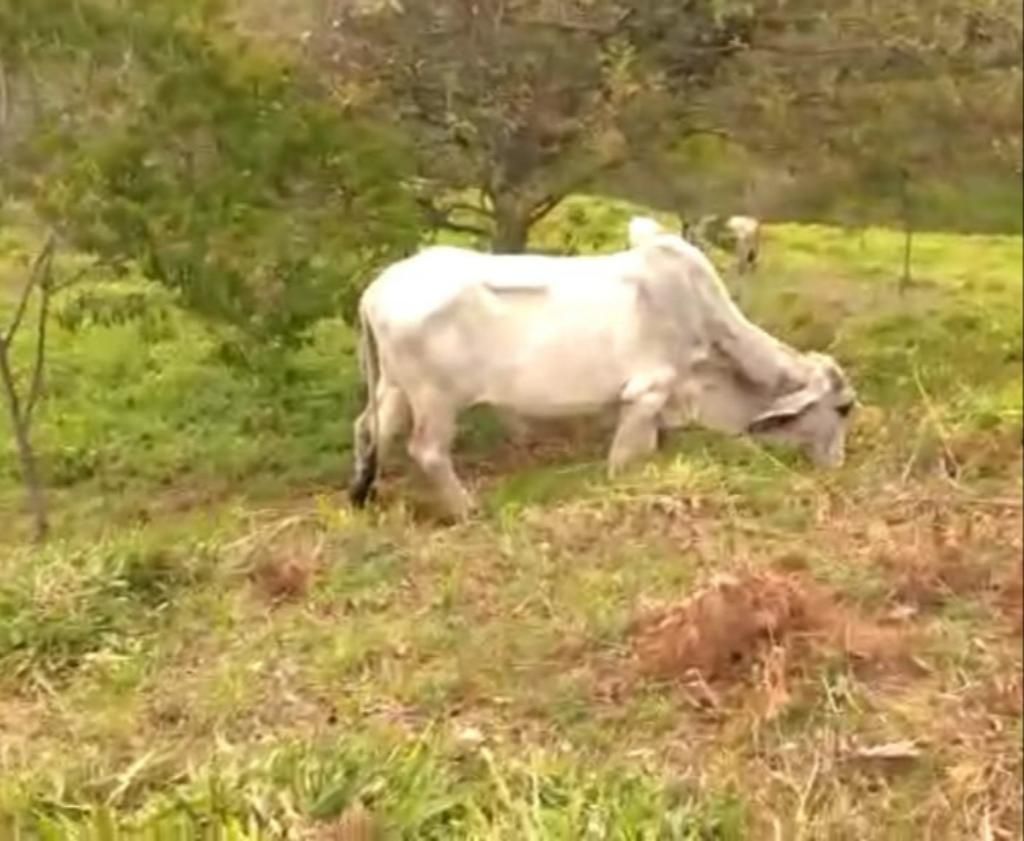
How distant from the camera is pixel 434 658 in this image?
14.9 feet

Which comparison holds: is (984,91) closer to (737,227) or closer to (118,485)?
(737,227)

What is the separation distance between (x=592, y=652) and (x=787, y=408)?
3092 millimetres

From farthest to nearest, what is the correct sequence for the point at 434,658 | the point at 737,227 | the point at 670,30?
the point at 670,30 → the point at 737,227 → the point at 434,658

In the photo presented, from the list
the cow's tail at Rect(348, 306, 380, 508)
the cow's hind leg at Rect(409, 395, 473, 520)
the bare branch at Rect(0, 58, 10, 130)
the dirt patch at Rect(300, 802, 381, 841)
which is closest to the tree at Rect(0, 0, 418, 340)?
the bare branch at Rect(0, 58, 10, 130)

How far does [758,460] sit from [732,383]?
4.41 feet

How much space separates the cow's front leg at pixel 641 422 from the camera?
294 inches

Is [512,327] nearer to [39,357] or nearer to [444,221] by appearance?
[444,221]

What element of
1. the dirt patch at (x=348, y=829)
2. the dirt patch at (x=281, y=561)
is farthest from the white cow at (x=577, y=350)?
the dirt patch at (x=348, y=829)

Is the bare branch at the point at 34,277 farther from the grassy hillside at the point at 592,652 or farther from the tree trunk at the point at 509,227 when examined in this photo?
the tree trunk at the point at 509,227

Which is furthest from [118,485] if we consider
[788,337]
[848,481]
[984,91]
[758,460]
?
[984,91]

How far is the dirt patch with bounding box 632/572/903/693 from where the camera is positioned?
4.00 m

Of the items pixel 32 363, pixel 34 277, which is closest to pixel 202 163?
pixel 34 277

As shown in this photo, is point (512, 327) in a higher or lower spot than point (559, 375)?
higher

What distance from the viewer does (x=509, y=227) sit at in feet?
29.5
